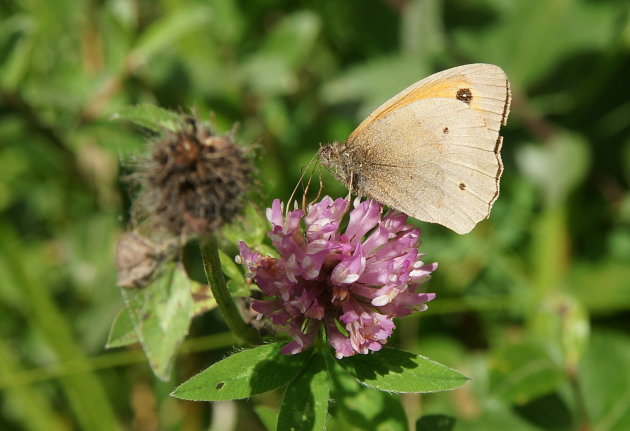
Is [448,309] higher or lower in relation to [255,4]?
lower

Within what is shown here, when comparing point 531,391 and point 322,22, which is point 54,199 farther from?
point 531,391

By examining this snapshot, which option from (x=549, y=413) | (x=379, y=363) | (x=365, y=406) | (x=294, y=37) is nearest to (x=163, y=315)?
(x=379, y=363)

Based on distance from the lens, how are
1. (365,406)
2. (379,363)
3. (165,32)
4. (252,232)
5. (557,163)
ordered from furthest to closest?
(557,163), (165,32), (365,406), (252,232), (379,363)

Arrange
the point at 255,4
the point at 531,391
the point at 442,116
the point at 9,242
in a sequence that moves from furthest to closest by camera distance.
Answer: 1. the point at 255,4
2. the point at 9,242
3. the point at 531,391
4. the point at 442,116

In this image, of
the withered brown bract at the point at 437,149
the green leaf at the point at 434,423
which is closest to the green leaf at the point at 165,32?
the withered brown bract at the point at 437,149

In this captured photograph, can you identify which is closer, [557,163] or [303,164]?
[303,164]

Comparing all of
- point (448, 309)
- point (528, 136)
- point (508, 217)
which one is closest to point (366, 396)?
point (448, 309)

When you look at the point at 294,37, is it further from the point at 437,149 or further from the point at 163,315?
the point at 163,315
